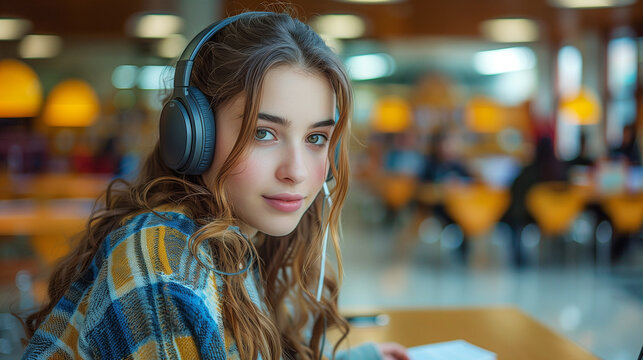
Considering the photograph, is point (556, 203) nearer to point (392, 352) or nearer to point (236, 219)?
point (392, 352)

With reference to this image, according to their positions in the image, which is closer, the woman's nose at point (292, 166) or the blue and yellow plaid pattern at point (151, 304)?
the blue and yellow plaid pattern at point (151, 304)

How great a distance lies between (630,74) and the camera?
27.7 ft

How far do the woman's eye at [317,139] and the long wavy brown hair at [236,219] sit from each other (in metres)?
0.01

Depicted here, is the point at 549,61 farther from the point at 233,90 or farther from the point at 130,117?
the point at 233,90

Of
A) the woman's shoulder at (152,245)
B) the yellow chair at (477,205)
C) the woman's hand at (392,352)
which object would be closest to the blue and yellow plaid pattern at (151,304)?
the woman's shoulder at (152,245)

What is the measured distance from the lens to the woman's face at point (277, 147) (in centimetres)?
91

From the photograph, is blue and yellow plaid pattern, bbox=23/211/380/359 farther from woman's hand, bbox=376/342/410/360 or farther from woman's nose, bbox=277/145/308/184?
woman's hand, bbox=376/342/410/360

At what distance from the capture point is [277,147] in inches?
36.5

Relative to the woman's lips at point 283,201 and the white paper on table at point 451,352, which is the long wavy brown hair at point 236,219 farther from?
the white paper on table at point 451,352

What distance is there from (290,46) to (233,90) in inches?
4.7

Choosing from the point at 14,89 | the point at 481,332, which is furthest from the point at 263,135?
the point at 14,89

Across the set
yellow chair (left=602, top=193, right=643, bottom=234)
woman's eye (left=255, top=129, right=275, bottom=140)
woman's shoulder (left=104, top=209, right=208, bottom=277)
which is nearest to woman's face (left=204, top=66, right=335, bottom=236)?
woman's eye (left=255, top=129, right=275, bottom=140)

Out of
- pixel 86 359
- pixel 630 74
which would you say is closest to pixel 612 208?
pixel 630 74

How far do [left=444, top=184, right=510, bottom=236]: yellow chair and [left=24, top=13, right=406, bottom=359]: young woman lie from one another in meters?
4.21
